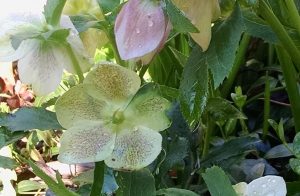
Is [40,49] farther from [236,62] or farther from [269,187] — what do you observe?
[236,62]

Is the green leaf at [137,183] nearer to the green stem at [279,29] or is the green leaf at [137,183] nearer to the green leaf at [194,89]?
the green leaf at [194,89]

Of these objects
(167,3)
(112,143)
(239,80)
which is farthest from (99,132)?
(239,80)

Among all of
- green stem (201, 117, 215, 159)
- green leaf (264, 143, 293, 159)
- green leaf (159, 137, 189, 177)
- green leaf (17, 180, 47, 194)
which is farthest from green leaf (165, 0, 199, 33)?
green leaf (17, 180, 47, 194)

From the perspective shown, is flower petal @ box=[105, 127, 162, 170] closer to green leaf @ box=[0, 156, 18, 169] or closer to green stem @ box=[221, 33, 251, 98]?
green leaf @ box=[0, 156, 18, 169]

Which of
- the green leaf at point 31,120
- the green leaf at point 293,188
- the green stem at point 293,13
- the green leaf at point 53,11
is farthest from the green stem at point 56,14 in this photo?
the green leaf at point 293,188

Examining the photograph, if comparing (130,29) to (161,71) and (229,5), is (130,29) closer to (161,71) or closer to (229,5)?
(229,5)

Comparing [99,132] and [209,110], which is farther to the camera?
[209,110]

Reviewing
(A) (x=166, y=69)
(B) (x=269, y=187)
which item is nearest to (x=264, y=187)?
(B) (x=269, y=187)
